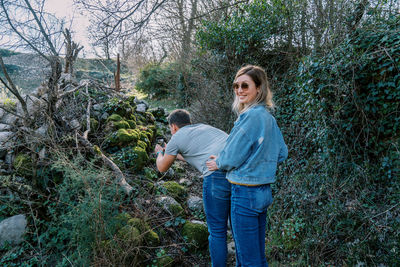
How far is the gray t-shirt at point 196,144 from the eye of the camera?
260 cm

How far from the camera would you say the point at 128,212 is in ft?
11.8

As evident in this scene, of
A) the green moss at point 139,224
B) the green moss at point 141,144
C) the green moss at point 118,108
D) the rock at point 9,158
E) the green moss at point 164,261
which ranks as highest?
the green moss at point 118,108

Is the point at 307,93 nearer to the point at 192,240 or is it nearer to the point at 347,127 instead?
the point at 347,127

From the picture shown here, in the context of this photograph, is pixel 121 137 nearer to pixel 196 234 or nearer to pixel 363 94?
pixel 196 234

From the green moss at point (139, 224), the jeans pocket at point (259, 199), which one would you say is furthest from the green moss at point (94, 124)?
the jeans pocket at point (259, 199)

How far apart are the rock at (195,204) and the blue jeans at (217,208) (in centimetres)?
184

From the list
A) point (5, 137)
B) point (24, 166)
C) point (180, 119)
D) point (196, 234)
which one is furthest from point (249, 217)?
point (5, 137)

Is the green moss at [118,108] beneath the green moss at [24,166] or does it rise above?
above

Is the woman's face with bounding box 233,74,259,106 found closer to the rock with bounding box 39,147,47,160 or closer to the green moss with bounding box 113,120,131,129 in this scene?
the rock with bounding box 39,147,47,160

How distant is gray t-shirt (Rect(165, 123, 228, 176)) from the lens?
8.54 ft

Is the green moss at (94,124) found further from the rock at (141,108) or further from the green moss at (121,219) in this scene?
the green moss at (121,219)

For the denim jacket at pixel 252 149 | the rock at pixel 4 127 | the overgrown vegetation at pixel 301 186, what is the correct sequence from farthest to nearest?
the rock at pixel 4 127
the overgrown vegetation at pixel 301 186
the denim jacket at pixel 252 149

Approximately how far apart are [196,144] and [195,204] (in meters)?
2.19

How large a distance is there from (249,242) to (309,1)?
18.3ft
